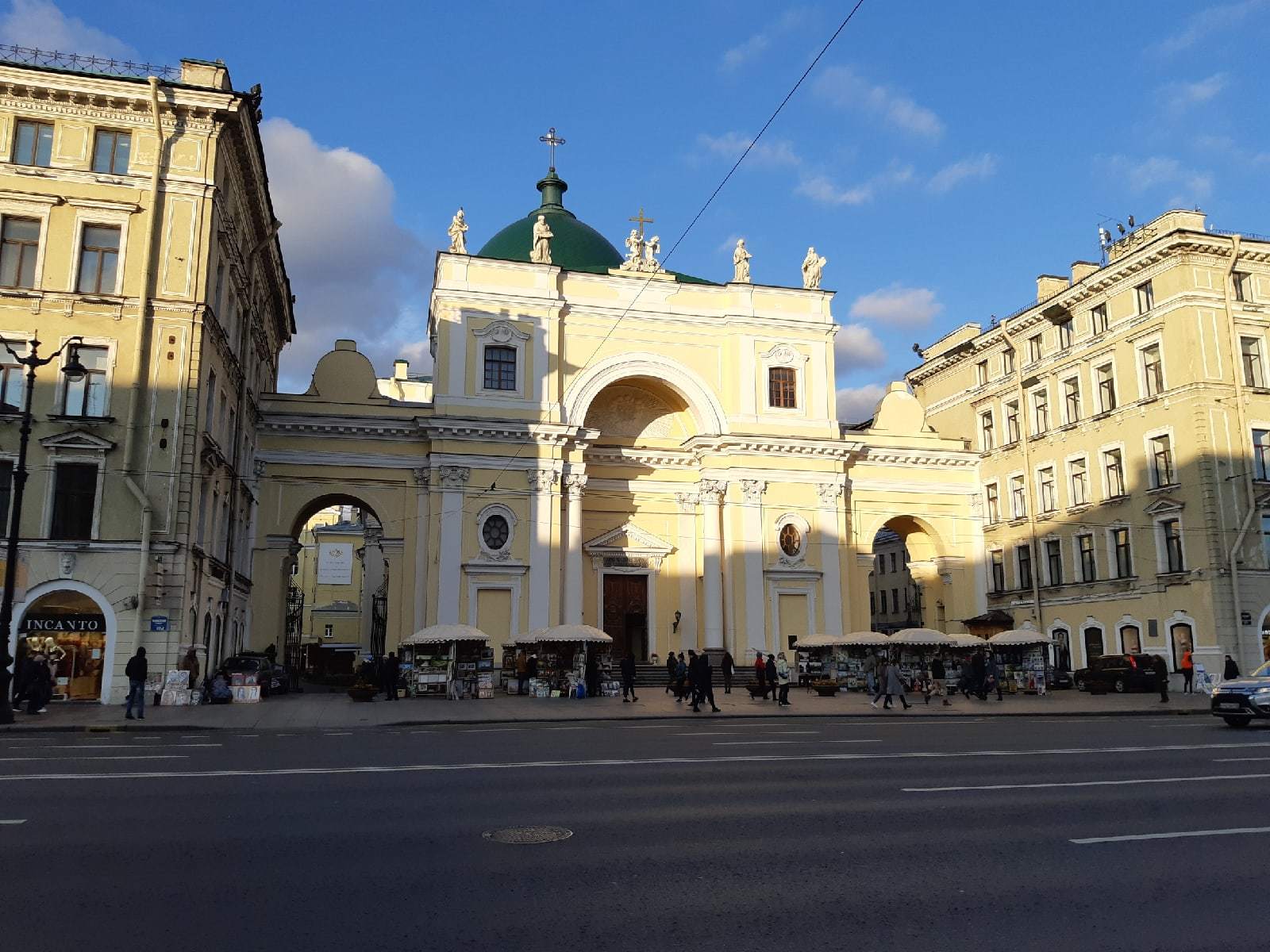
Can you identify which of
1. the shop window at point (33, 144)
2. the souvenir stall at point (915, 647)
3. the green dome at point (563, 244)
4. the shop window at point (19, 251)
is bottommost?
the souvenir stall at point (915, 647)

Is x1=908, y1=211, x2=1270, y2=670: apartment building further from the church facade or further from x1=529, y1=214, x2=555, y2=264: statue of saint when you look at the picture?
x1=529, y1=214, x2=555, y2=264: statue of saint

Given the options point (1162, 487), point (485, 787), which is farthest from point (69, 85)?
point (1162, 487)

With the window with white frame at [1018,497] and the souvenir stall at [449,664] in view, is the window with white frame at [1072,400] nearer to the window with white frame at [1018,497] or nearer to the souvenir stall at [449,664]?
the window with white frame at [1018,497]

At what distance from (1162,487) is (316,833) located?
37169 mm

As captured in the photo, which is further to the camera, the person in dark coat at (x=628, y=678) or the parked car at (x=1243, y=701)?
the person in dark coat at (x=628, y=678)

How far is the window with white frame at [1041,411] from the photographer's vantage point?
44969 mm

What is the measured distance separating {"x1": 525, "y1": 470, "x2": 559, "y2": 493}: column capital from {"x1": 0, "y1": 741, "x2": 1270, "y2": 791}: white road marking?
25.4 meters

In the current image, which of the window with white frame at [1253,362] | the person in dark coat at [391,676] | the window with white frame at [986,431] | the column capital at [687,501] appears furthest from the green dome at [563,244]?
the window with white frame at [1253,362]

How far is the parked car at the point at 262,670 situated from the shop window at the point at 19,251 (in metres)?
11.8

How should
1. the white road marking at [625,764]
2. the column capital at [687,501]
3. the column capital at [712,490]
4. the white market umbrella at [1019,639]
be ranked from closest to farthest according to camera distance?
the white road marking at [625,764], the white market umbrella at [1019,639], the column capital at [712,490], the column capital at [687,501]

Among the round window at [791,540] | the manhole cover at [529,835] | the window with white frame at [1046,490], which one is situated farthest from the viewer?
the window with white frame at [1046,490]

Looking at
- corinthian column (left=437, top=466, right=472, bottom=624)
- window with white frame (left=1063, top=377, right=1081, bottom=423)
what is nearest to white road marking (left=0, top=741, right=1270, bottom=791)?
corinthian column (left=437, top=466, right=472, bottom=624)

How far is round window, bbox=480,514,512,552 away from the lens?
3853cm

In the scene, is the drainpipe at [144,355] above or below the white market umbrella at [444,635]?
above
